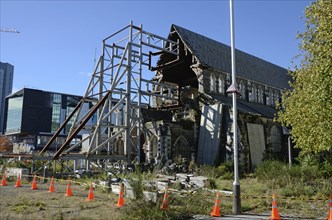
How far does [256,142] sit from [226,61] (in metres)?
10.1

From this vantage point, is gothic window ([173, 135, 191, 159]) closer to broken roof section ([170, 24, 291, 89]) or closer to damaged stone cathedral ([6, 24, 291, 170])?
damaged stone cathedral ([6, 24, 291, 170])

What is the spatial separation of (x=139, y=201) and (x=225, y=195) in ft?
17.5

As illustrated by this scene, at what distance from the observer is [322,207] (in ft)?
36.6

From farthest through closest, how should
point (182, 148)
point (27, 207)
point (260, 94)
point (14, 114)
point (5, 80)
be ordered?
point (5, 80) → point (14, 114) → point (260, 94) → point (182, 148) → point (27, 207)

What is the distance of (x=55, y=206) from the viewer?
430 inches

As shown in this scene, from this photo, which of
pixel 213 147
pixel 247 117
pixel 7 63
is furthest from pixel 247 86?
pixel 7 63

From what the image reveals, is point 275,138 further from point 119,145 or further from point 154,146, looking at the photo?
point 119,145

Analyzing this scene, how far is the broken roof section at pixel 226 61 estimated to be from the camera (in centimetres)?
2945

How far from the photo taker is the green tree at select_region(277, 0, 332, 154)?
11.1 meters

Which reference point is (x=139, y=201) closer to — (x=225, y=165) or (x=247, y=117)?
(x=225, y=165)

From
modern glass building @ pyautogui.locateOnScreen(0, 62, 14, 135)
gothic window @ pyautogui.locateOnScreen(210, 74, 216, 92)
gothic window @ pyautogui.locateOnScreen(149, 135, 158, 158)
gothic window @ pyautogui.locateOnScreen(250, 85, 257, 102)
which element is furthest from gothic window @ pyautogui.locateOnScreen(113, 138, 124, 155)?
modern glass building @ pyautogui.locateOnScreen(0, 62, 14, 135)

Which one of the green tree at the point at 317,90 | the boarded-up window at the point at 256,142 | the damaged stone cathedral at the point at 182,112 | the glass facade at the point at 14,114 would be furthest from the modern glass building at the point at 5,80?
the green tree at the point at 317,90

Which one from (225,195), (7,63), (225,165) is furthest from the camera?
(7,63)

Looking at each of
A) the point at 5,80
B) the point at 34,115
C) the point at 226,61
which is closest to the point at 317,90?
the point at 226,61
